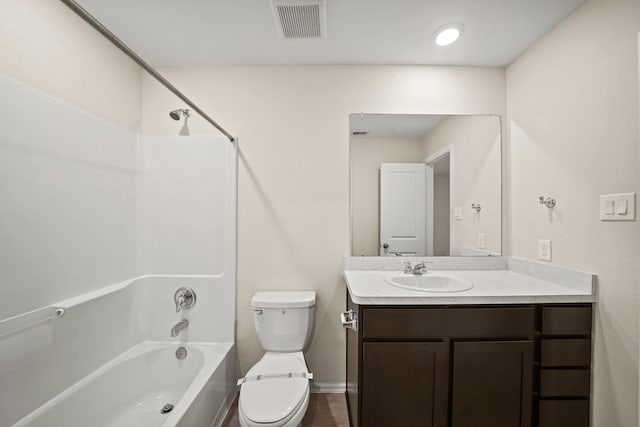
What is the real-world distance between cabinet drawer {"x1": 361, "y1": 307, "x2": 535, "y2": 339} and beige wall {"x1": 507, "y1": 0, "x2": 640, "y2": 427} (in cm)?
37

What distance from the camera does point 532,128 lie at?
5.82 ft

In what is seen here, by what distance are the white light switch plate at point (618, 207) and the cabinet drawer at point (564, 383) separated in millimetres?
781

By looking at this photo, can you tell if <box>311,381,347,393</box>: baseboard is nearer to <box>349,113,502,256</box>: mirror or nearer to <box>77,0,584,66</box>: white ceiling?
<box>349,113,502,256</box>: mirror

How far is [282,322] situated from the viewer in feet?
5.82

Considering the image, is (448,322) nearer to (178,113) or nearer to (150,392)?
(150,392)

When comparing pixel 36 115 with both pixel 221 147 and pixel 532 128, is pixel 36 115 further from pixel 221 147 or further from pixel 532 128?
pixel 532 128

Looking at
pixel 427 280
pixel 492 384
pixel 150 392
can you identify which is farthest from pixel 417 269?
A: pixel 150 392

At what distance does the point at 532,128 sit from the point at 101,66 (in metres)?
2.68

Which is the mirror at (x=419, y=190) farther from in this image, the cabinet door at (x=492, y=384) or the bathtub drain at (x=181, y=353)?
the bathtub drain at (x=181, y=353)

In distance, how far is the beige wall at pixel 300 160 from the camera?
6.52 feet

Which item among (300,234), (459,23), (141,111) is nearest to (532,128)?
(459,23)

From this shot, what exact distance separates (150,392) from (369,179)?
6.51ft

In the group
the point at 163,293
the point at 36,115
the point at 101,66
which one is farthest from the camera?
the point at 163,293

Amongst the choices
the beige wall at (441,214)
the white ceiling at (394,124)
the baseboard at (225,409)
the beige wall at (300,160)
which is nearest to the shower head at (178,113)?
the beige wall at (300,160)
